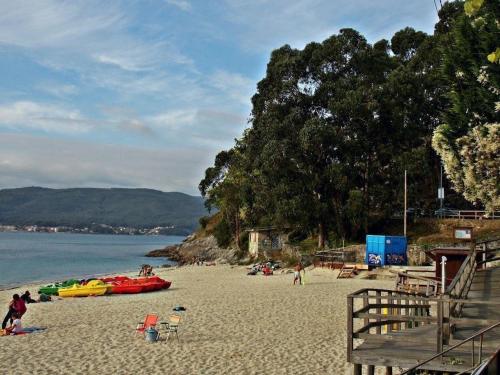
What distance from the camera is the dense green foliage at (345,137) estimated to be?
47.7 meters

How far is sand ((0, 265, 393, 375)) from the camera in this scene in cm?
1472

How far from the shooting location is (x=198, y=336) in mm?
18672

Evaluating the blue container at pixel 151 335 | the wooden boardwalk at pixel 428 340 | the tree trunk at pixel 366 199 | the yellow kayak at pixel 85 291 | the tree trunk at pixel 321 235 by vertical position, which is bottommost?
the yellow kayak at pixel 85 291

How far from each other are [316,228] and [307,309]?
3068 cm

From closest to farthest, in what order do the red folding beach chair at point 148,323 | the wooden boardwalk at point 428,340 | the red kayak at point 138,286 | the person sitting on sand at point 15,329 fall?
the wooden boardwalk at point 428,340 < the red folding beach chair at point 148,323 < the person sitting on sand at point 15,329 < the red kayak at point 138,286

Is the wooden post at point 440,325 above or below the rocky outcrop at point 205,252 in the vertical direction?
above

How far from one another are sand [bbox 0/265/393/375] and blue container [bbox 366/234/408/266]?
858 centimetres

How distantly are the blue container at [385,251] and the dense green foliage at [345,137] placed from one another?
6.72 meters

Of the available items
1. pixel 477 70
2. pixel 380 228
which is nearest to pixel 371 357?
pixel 477 70

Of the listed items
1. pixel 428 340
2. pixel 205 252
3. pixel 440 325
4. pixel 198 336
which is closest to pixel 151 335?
pixel 198 336

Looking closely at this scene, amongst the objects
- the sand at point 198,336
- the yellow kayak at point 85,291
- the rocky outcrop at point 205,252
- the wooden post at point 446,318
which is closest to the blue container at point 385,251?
the sand at point 198,336

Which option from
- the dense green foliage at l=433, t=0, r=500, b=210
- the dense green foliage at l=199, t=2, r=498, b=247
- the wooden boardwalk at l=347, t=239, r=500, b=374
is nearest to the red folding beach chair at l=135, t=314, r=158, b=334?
the wooden boardwalk at l=347, t=239, r=500, b=374

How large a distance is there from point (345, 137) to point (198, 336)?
3360cm

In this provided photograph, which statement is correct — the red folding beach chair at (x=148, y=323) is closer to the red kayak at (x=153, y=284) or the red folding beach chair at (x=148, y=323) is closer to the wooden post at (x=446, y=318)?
the wooden post at (x=446, y=318)
